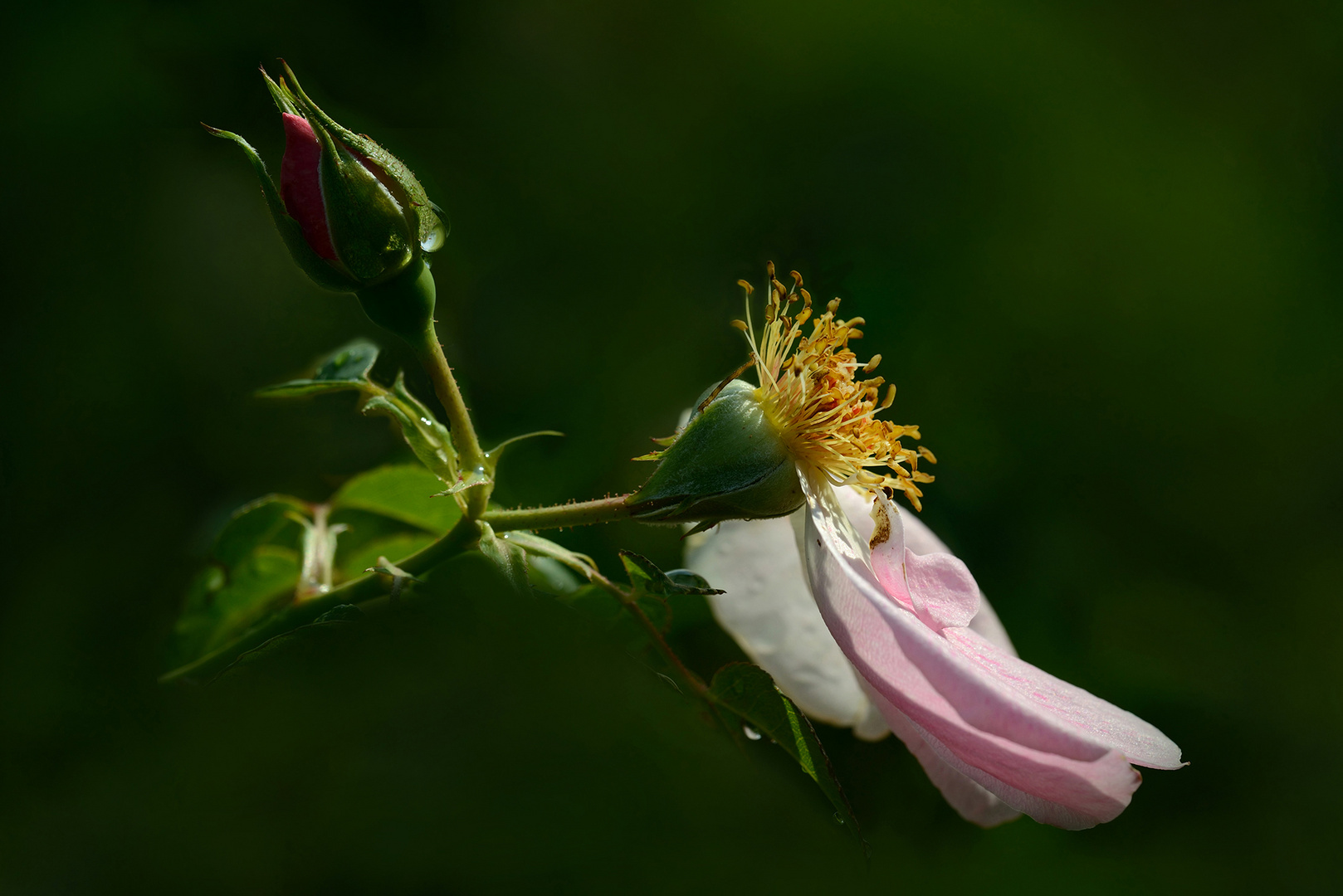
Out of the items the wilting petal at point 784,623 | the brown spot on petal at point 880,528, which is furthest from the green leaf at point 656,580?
the wilting petal at point 784,623

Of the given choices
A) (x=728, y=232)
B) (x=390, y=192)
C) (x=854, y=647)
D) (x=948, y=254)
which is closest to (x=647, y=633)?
(x=854, y=647)

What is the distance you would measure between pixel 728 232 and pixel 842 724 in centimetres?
70

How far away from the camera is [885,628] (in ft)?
1.44

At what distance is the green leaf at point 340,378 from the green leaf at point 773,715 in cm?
24

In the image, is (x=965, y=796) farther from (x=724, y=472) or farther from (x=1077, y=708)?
(x=724, y=472)

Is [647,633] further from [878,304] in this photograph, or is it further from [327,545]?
[878,304]

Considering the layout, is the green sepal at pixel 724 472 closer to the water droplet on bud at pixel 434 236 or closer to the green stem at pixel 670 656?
the green stem at pixel 670 656

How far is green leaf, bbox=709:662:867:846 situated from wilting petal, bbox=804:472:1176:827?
0.05m

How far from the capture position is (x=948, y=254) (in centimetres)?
132

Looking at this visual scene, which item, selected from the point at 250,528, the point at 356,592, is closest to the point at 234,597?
the point at 250,528

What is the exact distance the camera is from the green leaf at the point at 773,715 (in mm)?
416

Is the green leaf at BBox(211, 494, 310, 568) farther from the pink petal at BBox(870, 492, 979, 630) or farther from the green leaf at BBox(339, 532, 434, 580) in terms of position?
the pink petal at BBox(870, 492, 979, 630)

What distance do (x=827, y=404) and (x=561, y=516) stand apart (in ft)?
0.63

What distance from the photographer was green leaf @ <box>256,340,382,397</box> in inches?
19.6
